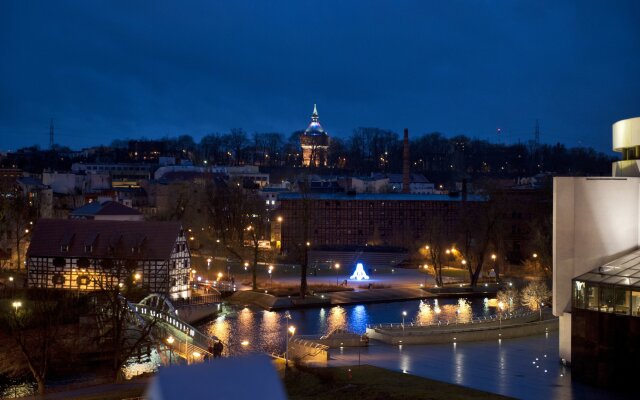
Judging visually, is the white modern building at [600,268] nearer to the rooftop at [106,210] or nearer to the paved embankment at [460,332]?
the paved embankment at [460,332]

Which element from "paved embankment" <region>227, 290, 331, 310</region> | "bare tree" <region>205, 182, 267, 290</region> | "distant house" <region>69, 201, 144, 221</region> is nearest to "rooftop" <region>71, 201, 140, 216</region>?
"distant house" <region>69, 201, 144, 221</region>

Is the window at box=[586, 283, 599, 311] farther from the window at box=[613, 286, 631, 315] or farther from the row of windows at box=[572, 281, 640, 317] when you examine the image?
the window at box=[613, 286, 631, 315]

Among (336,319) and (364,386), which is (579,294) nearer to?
(364,386)

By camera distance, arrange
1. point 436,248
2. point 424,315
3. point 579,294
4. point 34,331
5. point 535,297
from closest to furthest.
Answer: point 579,294 < point 34,331 < point 535,297 < point 424,315 < point 436,248

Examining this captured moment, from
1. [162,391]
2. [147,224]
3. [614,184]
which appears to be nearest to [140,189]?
[147,224]

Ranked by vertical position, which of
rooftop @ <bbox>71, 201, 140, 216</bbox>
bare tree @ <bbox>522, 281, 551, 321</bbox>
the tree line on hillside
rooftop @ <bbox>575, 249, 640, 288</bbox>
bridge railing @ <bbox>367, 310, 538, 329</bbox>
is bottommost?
bridge railing @ <bbox>367, 310, 538, 329</bbox>

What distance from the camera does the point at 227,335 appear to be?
24703 mm

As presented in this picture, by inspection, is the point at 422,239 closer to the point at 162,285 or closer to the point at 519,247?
the point at 519,247

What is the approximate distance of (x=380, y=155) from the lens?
109 metres

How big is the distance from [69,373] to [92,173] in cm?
5701

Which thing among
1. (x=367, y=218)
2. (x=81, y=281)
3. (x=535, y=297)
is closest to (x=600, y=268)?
(x=535, y=297)

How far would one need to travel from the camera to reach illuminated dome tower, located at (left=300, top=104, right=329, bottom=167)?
351 feet

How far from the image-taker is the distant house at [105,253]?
1180 inches

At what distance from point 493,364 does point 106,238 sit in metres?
18.3
